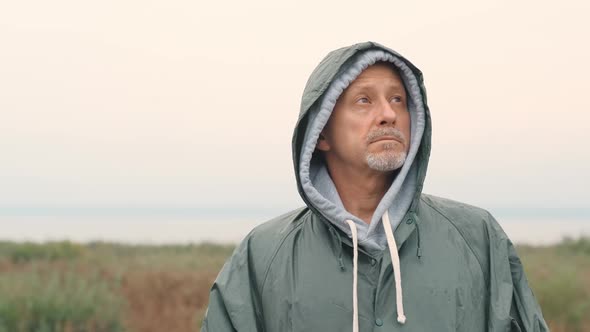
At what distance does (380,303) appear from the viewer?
3.30 meters

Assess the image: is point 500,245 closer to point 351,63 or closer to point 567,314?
point 351,63

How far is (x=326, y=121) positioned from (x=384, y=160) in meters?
0.34

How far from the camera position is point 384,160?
11.0 feet

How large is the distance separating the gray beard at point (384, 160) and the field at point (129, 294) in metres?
6.61

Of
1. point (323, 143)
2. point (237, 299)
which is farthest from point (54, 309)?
point (323, 143)

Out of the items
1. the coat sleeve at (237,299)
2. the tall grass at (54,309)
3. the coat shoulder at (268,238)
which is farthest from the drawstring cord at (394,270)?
the tall grass at (54,309)

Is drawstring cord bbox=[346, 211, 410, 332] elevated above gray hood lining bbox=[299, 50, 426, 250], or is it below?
below

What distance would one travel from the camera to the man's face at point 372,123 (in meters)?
3.36

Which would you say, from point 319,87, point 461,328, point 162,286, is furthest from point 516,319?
point 162,286

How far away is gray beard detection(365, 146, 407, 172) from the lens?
3.35 meters

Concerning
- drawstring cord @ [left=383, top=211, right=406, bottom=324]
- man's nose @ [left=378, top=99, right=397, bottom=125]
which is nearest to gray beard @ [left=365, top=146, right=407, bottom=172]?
man's nose @ [left=378, top=99, right=397, bottom=125]

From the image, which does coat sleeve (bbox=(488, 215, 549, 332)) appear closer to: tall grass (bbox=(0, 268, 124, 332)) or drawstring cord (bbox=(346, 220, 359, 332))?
drawstring cord (bbox=(346, 220, 359, 332))

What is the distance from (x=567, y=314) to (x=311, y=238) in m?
7.24

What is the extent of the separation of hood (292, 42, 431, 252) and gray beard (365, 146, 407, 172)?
0.12 metres
